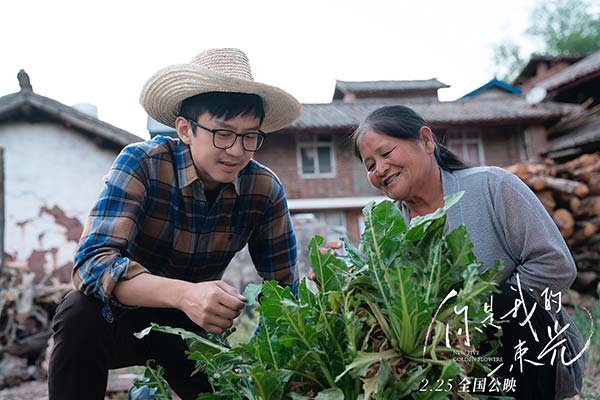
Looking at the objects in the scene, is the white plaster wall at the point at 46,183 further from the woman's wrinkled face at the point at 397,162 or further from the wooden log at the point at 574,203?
the woman's wrinkled face at the point at 397,162

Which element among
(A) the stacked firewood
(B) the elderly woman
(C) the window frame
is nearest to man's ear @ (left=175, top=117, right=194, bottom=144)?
(B) the elderly woman

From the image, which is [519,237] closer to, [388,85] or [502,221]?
[502,221]

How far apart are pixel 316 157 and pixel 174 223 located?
1398 cm

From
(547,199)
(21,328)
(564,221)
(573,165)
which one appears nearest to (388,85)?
(573,165)

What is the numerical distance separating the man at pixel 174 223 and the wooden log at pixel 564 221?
5.38 meters

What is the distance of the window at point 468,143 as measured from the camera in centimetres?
1694

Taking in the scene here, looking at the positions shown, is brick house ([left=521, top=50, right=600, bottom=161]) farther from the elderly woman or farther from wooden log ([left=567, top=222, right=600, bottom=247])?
the elderly woman

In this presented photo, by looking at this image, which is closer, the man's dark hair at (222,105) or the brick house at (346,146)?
the man's dark hair at (222,105)

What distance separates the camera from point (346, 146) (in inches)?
631

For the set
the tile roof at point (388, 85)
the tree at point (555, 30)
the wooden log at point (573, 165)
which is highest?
the tree at point (555, 30)

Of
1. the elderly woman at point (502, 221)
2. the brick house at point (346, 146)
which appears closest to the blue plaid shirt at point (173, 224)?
the elderly woman at point (502, 221)

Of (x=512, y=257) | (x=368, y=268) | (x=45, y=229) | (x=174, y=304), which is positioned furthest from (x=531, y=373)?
(x=45, y=229)

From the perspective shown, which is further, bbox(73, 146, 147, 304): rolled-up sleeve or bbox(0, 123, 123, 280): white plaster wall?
bbox(0, 123, 123, 280): white plaster wall

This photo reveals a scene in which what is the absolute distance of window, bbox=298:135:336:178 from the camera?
52.8 ft
